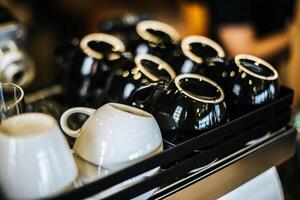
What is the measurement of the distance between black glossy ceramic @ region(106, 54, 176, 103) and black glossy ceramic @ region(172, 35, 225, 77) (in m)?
0.03

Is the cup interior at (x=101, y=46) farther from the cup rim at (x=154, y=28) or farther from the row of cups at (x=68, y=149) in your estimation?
the row of cups at (x=68, y=149)

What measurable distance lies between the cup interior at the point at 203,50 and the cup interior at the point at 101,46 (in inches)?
5.2

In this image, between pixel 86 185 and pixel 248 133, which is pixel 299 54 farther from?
pixel 86 185

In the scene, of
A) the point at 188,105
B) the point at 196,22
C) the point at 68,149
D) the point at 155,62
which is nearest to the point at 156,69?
the point at 155,62

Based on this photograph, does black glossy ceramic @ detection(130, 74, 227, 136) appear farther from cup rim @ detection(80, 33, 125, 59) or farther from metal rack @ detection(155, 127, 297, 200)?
cup rim @ detection(80, 33, 125, 59)

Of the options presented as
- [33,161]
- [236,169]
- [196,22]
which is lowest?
[196,22]

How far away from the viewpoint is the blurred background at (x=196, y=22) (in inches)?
69.4

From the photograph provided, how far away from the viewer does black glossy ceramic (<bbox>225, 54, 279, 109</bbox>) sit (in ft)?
2.19

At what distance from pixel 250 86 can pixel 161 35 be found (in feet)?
0.75

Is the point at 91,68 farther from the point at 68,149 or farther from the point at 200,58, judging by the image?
the point at 68,149

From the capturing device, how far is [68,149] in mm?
510

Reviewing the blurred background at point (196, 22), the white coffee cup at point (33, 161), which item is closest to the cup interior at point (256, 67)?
the white coffee cup at point (33, 161)

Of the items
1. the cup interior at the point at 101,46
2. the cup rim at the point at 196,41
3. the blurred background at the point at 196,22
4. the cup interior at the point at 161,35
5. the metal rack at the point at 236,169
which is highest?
the cup rim at the point at 196,41

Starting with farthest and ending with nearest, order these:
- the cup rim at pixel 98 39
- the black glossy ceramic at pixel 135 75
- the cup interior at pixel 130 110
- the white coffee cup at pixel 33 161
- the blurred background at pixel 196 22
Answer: the blurred background at pixel 196 22, the cup rim at pixel 98 39, the black glossy ceramic at pixel 135 75, the cup interior at pixel 130 110, the white coffee cup at pixel 33 161
